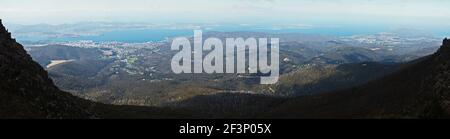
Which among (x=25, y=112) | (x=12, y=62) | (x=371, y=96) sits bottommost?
(x=371, y=96)

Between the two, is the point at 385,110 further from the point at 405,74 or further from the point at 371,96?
the point at 405,74

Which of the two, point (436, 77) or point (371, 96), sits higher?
point (436, 77)
